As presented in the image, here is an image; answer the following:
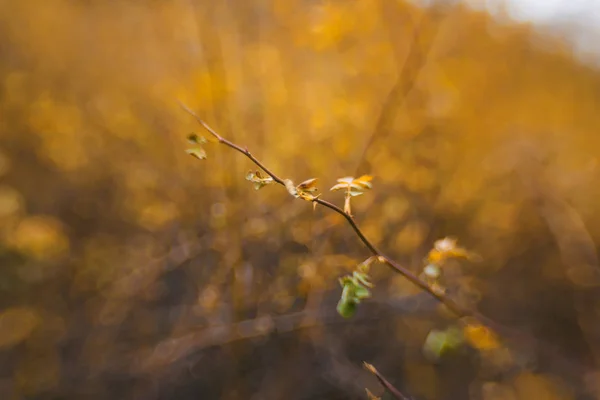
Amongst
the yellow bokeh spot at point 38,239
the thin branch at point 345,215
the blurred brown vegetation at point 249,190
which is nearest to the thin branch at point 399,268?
the thin branch at point 345,215

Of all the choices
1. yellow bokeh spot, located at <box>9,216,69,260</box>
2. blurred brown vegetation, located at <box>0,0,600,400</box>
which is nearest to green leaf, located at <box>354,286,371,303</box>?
blurred brown vegetation, located at <box>0,0,600,400</box>

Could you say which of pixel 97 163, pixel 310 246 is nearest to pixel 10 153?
pixel 97 163

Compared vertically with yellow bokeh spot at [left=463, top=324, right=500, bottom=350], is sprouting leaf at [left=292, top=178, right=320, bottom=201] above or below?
above

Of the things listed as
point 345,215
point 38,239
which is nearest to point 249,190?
point 38,239

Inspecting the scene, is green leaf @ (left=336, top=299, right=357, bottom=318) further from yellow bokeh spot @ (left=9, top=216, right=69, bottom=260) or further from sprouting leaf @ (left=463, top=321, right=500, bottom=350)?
yellow bokeh spot @ (left=9, top=216, right=69, bottom=260)

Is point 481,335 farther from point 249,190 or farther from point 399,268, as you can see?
point 249,190

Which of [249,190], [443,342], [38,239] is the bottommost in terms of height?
[38,239]

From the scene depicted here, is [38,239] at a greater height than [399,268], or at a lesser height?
lesser

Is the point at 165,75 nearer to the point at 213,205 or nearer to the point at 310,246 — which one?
the point at 213,205
